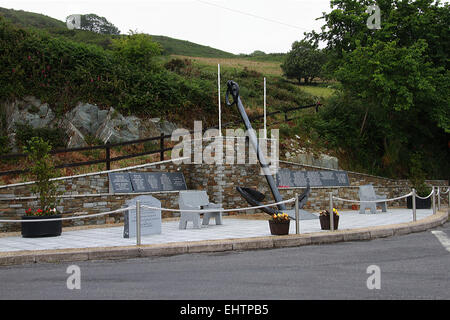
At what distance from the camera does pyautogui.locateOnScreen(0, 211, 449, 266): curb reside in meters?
8.66

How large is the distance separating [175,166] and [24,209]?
5.77 metres

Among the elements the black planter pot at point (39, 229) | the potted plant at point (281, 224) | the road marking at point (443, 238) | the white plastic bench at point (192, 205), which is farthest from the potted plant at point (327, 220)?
the black planter pot at point (39, 229)

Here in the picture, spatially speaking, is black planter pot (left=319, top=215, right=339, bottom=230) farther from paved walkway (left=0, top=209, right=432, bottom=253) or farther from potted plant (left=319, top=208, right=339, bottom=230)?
paved walkway (left=0, top=209, right=432, bottom=253)

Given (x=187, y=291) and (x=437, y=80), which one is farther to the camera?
(x=437, y=80)

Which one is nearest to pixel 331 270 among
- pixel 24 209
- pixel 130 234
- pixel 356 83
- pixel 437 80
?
pixel 130 234

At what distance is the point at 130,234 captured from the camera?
11234 mm

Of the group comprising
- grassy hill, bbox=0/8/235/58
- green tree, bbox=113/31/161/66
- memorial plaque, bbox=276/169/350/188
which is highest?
grassy hill, bbox=0/8/235/58

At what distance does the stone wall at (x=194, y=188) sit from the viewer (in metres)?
13.4

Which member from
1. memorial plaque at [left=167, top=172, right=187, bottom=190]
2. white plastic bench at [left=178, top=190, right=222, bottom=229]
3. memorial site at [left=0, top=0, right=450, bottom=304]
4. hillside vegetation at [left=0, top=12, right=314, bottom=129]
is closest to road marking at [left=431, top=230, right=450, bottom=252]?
memorial site at [left=0, top=0, right=450, bottom=304]

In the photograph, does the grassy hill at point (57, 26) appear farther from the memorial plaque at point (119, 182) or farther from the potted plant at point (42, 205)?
the potted plant at point (42, 205)

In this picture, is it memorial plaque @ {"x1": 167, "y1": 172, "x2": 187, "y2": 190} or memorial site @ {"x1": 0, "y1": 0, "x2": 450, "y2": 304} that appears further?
memorial plaque @ {"x1": 167, "y1": 172, "x2": 187, "y2": 190}

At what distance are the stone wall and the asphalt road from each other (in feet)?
19.1

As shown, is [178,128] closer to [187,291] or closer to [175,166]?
[175,166]

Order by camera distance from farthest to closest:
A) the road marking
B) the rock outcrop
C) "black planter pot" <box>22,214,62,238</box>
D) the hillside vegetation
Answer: the hillside vegetation → the rock outcrop → "black planter pot" <box>22,214,62,238</box> → the road marking
